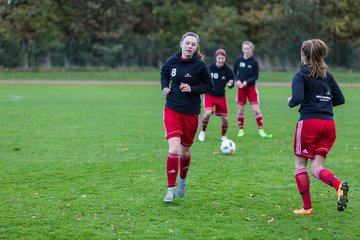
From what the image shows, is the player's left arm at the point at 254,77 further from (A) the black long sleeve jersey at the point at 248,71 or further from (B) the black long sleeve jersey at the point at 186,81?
(B) the black long sleeve jersey at the point at 186,81

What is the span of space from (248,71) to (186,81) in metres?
6.50

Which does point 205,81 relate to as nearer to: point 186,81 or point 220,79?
point 186,81

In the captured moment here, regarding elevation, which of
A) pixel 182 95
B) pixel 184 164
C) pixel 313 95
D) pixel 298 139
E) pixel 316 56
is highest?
pixel 316 56

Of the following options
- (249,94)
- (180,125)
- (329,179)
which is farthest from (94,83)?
(329,179)

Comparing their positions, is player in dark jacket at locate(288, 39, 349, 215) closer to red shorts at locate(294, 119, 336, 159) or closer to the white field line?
red shorts at locate(294, 119, 336, 159)

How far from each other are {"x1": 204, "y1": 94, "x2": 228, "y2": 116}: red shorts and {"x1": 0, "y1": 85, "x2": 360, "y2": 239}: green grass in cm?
71

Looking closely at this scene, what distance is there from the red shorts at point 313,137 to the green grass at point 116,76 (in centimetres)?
3153

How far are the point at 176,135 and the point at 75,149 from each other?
4861 mm

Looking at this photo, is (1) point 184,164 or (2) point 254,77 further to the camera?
(2) point 254,77

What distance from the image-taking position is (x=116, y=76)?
42094 millimetres

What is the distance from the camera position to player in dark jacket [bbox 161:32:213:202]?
7930 mm

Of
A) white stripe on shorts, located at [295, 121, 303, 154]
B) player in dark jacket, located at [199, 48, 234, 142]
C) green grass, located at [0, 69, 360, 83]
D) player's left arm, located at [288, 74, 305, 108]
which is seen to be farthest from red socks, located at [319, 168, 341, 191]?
green grass, located at [0, 69, 360, 83]

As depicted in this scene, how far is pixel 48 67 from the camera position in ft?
151

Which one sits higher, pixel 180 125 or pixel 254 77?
pixel 254 77
